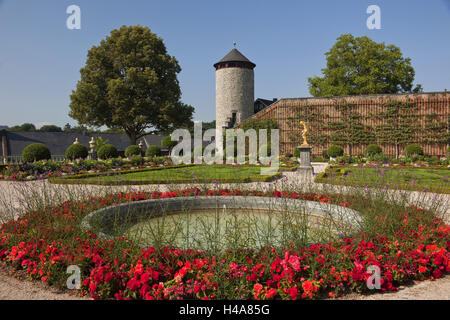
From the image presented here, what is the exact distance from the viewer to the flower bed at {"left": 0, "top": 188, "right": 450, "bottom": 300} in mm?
2529

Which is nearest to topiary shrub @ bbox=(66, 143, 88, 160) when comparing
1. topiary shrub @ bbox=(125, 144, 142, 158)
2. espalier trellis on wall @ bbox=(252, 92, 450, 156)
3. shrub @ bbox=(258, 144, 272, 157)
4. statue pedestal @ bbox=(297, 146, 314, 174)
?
topiary shrub @ bbox=(125, 144, 142, 158)

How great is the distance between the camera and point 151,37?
80.4ft

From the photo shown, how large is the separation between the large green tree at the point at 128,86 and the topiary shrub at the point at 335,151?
12.8 metres

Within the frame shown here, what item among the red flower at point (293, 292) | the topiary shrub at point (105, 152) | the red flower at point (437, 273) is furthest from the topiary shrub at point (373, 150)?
the red flower at point (293, 292)

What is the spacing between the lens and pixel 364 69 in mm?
24156

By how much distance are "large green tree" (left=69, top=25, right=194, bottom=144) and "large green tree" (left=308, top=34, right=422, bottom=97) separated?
13715 millimetres

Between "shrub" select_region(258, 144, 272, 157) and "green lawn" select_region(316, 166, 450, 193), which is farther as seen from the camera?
"shrub" select_region(258, 144, 272, 157)

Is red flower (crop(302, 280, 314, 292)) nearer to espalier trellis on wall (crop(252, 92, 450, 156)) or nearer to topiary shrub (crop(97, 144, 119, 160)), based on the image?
topiary shrub (crop(97, 144, 119, 160))

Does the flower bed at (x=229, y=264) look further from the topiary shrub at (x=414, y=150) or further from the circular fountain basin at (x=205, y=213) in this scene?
the topiary shrub at (x=414, y=150)

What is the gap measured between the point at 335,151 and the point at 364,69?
33.5 ft

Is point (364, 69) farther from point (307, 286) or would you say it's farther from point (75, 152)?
point (307, 286)

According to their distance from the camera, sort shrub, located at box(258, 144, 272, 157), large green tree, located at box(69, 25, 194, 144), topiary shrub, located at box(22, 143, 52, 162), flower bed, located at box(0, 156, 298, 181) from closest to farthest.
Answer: flower bed, located at box(0, 156, 298, 181) → topiary shrub, located at box(22, 143, 52, 162) → shrub, located at box(258, 144, 272, 157) → large green tree, located at box(69, 25, 194, 144)

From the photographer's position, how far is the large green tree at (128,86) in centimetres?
2262
